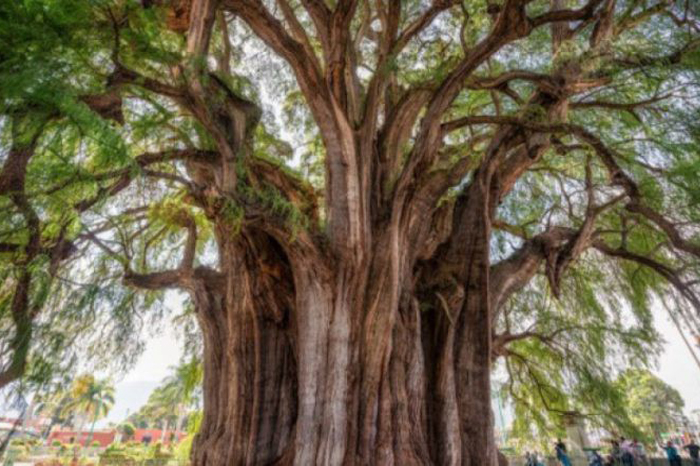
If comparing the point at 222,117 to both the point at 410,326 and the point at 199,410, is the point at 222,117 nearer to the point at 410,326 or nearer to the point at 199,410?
the point at 410,326

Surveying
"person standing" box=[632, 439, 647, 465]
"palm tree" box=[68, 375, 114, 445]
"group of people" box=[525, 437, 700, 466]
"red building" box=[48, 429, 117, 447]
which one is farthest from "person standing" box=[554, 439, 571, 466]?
"red building" box=[48, 429, 117, 447]

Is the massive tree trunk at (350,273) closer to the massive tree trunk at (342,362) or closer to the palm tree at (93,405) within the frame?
the massive tree trunk at (342,362)

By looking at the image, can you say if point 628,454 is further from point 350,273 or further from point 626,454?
point 350,273

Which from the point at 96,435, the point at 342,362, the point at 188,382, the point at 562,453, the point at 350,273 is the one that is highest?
the point at 350,273

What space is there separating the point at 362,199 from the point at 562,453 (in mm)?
6019

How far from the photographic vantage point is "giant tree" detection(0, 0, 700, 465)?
116 inches

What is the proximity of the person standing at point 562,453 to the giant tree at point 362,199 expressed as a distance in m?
3.51

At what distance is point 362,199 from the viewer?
3717 mm

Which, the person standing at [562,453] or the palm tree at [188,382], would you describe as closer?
the palm tree at [188,382]

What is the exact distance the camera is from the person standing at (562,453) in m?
6.51

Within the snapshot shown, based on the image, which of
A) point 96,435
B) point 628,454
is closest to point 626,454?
point 628,454

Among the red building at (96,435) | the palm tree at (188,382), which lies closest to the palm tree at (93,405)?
the red building at (96,435)

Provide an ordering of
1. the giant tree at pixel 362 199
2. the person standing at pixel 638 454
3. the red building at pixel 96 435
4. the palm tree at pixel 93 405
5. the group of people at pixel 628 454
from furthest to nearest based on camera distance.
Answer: the red building at pixel 96 435
the palm tree at pixel 93 405
the person standing at pixel 638 454
the group of people at pixel 628 454
the giant tree at pixel 362 199

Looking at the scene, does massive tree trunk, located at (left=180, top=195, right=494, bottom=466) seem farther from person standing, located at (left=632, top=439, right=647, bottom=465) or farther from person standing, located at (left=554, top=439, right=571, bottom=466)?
person standing, located at (left=632, top=439, right=647, bottom=465)
